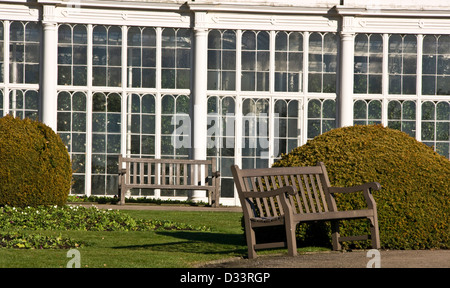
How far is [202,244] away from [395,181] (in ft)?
7.74

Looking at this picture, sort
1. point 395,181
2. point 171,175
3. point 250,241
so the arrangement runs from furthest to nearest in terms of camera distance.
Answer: point 171,175 < point 395,181 < point 250,241

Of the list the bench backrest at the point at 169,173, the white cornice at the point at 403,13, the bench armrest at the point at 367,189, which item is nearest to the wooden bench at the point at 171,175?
the bench backrest at the point at 169,173

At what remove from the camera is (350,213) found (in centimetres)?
798

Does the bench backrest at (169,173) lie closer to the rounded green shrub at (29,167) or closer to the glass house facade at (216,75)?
the glass house facade at (216,75)

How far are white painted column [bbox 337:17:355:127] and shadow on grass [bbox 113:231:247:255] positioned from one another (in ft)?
23.9

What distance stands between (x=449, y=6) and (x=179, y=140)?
6.47 m

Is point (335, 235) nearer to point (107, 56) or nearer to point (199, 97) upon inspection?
point (199, 97)

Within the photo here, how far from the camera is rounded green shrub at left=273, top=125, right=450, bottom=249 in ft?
28.0

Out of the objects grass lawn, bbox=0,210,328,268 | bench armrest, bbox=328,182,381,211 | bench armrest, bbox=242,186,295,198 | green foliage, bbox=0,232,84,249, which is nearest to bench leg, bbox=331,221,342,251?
bench armrest, bbox=328,182,381,211

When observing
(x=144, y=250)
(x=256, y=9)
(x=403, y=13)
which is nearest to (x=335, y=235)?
(x=144, y=250)

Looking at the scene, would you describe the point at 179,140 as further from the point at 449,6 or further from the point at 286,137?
the point at 449,6

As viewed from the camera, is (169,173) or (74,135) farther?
(74,135)

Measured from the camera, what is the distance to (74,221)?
11672mm
